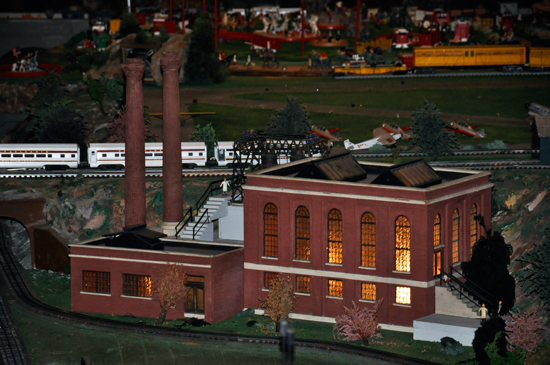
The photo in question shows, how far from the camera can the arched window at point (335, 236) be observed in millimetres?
80812

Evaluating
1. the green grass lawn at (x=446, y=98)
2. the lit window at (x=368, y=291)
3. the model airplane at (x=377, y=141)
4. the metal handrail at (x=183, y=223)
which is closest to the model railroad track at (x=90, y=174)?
the metal handrail at (x=183, y=223)

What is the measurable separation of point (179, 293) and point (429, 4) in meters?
128

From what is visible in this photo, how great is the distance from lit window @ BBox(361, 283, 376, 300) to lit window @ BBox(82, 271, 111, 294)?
58.3 feet

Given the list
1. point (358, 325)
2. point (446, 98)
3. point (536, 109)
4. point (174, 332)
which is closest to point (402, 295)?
point (358, 325)

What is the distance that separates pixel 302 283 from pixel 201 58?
70.2m

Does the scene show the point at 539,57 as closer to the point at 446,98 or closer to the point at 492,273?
the point at 446,98

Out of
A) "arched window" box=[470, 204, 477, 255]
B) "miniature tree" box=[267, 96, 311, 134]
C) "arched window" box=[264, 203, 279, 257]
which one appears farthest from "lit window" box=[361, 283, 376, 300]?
"miniature tree" box=[267, 96, 311, 134]

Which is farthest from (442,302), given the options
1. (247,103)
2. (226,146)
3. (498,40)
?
(498,40)

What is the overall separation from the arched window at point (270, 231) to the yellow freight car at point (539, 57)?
79190mm

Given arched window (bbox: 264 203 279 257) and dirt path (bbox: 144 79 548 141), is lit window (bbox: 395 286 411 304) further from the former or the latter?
dirt path (bbox: 144 79 548 141)

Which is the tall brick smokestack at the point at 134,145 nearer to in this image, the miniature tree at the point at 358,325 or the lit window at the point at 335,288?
the lit window at the point at 335,288

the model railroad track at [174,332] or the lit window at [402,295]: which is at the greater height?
the lit window at [402,295]

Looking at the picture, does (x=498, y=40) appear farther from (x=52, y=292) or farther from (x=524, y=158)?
(x=52, y=292)

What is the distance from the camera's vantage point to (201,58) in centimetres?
14862
